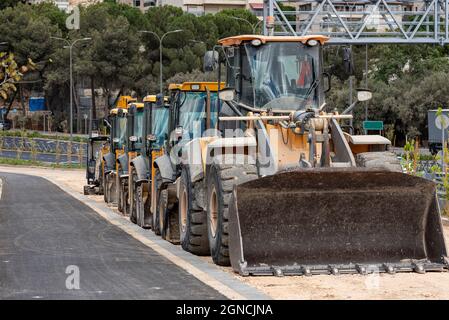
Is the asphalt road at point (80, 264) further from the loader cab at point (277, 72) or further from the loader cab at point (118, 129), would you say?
the loader cab at point (118, 129)

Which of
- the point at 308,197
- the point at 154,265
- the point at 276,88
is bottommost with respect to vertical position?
the point at 154,265

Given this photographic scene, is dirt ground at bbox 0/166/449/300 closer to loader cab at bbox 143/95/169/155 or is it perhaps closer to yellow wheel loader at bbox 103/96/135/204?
loader cab at bbox 143/95/169/155

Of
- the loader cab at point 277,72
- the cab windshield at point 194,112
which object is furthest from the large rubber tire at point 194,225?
the cab windshield at point 194,112

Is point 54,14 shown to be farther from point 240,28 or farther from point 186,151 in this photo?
point 186,151

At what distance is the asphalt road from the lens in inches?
535

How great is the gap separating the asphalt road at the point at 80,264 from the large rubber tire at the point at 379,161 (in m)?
3.12

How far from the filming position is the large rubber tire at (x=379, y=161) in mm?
16969

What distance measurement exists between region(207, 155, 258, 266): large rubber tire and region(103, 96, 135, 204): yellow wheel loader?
14.0 meters

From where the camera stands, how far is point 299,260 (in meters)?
15.7

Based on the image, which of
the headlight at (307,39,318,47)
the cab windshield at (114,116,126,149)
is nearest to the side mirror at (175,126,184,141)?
the headlight at (307,39,318,47)

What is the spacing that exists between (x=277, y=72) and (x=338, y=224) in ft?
11.0

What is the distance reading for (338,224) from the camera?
51.6 ft
